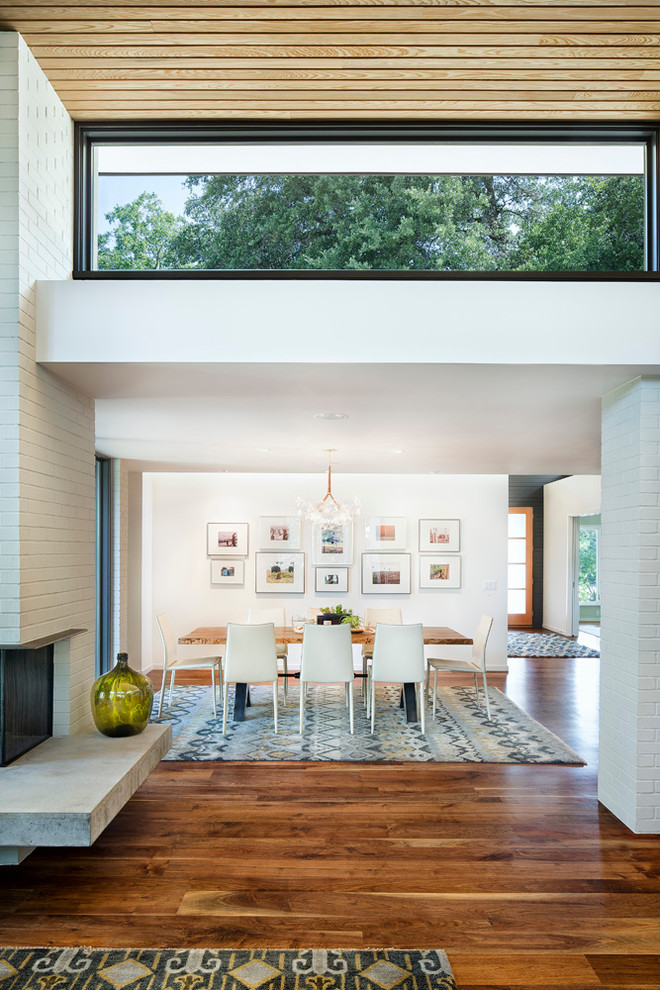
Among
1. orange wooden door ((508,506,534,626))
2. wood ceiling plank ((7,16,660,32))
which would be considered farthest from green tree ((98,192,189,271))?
orange wooden door ((508,506,534,626))

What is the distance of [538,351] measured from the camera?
10.9ft

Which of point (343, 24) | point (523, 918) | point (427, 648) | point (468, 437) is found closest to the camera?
point (523, 918)

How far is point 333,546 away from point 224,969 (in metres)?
6.25

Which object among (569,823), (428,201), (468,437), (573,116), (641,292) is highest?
(573,116)

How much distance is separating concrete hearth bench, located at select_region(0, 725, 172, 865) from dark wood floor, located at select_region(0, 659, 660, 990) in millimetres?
361

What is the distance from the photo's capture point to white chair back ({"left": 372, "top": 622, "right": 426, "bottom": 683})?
558 cm

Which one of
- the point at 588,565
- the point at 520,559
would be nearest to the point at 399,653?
the point at 520,559

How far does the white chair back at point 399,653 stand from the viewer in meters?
5.58

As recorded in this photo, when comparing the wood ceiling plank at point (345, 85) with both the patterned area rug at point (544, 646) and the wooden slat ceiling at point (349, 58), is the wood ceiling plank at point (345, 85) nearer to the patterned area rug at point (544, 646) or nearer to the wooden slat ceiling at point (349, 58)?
the wooden slat ceiling at point (349, 58)

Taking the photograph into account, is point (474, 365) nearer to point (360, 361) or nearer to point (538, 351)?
point (538, 351)

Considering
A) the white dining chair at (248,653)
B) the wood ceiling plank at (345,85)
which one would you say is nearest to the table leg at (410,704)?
the white dining chair at (248,653)

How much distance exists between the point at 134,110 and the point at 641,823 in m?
4.70

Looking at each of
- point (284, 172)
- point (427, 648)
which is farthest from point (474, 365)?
point (427, 648)

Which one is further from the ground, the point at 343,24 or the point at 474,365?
the point at 343,24
